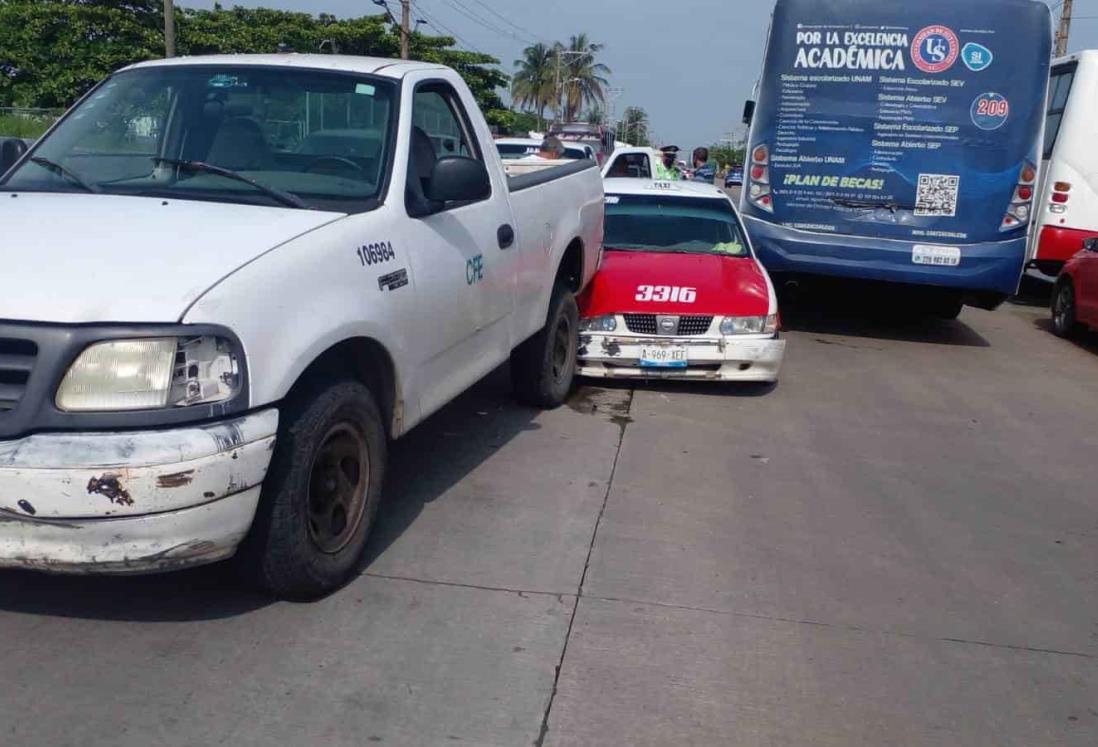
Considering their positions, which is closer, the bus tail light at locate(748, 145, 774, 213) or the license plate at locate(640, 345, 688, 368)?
the license plate at locate(640, 345, 688, 368)

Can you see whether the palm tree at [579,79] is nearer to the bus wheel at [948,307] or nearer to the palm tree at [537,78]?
the palm tree at [537,78]

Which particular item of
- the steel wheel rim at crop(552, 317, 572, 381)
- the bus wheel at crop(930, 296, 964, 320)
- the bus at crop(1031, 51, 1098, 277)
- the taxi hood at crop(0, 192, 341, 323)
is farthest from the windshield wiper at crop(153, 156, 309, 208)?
the bus at crop(1031, 51, 1098, 277)

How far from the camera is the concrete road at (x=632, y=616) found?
11.4 ft

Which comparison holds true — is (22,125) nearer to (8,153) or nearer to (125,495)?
(8,153)

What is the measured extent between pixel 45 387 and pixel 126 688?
1020 millimetres

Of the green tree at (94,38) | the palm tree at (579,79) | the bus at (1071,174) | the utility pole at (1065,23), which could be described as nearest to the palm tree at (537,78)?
the palm tree at (579,79)

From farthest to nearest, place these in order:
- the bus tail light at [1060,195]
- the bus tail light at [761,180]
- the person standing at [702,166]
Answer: the person standing at [702,166] → the bus tail light at [1060,195] → the bus tail light at [761,180]

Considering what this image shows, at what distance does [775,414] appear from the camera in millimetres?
7730

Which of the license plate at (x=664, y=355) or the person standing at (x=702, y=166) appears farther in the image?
the person standing at (x=702, y=166)

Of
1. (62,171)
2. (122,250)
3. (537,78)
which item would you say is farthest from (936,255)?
(537,78)

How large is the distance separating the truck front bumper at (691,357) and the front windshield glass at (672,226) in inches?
50.4

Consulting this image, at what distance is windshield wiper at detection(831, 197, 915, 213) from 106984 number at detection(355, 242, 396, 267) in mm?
6978

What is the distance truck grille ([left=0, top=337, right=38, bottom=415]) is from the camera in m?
3.32

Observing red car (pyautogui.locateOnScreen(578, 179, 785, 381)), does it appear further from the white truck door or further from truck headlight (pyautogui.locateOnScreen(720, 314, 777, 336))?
the white truck door
